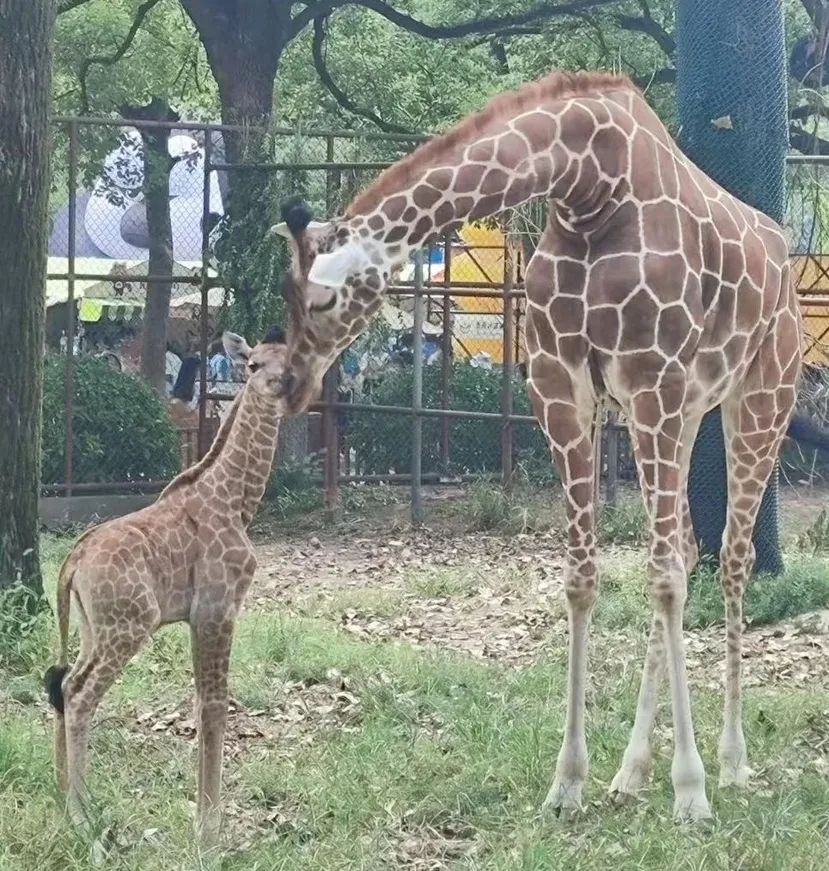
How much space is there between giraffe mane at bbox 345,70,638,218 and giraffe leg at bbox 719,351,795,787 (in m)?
1.21

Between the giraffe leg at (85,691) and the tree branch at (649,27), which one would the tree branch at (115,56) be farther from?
the giraffe leg at (85,691)

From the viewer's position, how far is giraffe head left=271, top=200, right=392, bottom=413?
4.42 metres

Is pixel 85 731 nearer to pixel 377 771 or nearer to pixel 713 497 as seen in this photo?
pixel 377 771

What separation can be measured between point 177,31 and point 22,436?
12.4 m

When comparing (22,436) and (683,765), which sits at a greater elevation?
(22,436)

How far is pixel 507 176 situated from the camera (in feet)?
15.2

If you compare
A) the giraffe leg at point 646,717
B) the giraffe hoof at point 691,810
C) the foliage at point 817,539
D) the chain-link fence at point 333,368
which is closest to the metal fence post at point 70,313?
the chain-link fence at point 333,368

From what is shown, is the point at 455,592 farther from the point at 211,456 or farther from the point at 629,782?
the point at 211,456

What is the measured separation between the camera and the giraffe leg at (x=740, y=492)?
548 centimetres

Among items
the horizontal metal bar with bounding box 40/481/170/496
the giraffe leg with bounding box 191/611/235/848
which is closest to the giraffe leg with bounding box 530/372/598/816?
the giraffe leg with bounding box 191/611/235/848

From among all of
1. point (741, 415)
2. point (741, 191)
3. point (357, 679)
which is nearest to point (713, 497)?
point (741, 191)

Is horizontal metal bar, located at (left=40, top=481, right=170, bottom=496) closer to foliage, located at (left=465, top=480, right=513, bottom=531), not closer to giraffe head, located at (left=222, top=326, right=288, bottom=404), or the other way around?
foliage, located at (left=465, top=480, right=513, bottom=531)

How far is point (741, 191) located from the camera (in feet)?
28.2

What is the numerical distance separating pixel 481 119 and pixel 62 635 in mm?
2167
